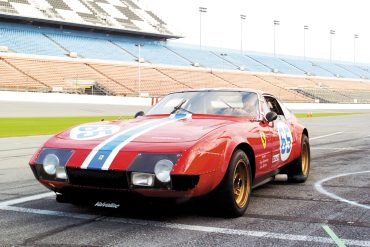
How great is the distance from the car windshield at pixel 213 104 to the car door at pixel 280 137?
1.41 ft

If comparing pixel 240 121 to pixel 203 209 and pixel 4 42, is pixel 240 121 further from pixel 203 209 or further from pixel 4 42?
pixel 4 42

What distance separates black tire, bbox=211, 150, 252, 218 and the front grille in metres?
0.87

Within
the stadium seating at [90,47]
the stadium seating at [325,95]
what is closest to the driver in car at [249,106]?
the stadium seating at [90,47]

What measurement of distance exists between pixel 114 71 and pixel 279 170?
125ft

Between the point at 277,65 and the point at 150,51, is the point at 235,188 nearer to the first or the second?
the point at 150,51

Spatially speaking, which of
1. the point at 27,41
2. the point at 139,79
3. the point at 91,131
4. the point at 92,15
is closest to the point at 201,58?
the point at 92,15

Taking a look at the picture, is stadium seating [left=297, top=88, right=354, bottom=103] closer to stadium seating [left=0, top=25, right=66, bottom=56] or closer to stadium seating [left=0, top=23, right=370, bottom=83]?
stadium seating [left=0, top=23, right=370, bottom=83]

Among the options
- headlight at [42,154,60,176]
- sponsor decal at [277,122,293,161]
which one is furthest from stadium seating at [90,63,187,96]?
headlight at [42,154,60,176]

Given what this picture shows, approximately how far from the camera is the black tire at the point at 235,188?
446cm

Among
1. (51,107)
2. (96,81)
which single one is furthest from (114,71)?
(51,107)

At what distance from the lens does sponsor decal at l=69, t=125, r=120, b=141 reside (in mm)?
4738

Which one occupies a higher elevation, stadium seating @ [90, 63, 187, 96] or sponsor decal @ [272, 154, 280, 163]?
stadium seating @ [90, 63, 187, 96]

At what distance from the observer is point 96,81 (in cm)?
3891

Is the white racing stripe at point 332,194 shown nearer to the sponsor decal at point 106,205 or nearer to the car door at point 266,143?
the car door at point 266,143
